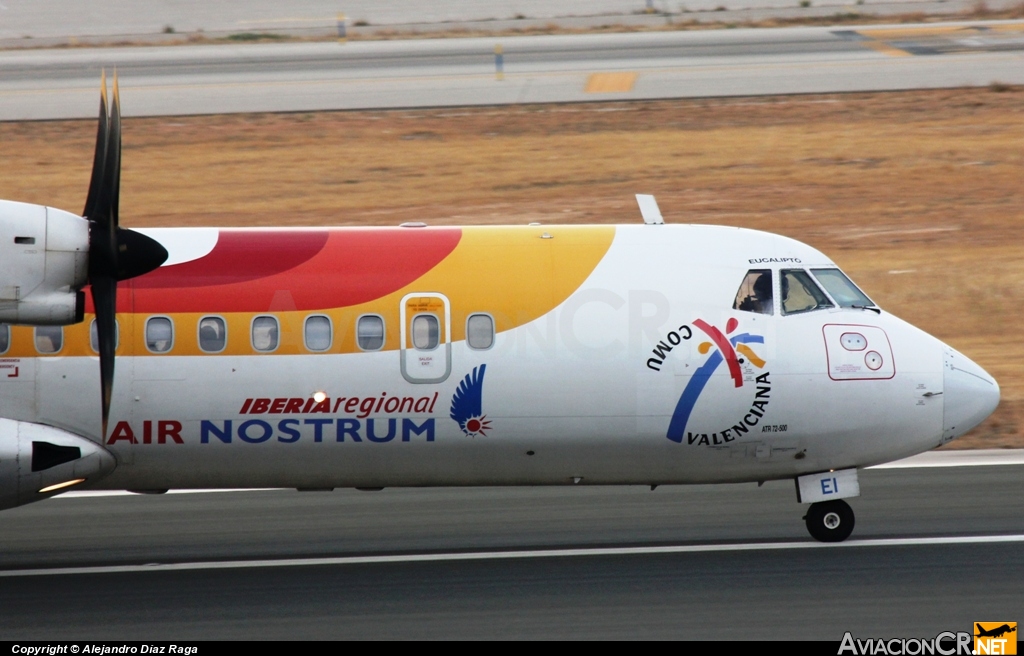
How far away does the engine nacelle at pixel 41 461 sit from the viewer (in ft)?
32.8

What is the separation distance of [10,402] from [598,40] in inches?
1105

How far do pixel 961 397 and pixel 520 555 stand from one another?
14.1ft

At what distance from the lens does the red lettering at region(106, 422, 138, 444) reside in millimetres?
10281

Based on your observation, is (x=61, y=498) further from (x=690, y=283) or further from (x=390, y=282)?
(x=690, y=283)

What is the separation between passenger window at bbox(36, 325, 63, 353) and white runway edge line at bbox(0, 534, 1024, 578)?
7.25ft

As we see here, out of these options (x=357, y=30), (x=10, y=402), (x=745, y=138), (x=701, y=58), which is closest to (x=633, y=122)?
(x=745, y=138)

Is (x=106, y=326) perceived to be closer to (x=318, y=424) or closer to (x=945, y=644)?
(x=318, y=424)

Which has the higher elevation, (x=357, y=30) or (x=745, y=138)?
(x=357, y=30)

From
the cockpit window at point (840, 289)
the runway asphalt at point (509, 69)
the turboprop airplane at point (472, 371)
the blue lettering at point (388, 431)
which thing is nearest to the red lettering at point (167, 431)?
the turboprop airplane at point (472, 371)

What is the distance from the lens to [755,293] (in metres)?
10.9

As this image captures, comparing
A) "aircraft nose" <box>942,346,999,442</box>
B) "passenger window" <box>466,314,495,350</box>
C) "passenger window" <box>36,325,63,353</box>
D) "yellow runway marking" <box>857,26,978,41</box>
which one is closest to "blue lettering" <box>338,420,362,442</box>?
"passenger window" <box>466,314,495,350</box>

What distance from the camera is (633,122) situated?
2811 centimetres

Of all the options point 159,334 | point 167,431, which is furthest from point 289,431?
point 159,334

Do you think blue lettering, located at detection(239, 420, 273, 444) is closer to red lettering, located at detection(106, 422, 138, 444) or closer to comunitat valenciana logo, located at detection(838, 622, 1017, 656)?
red lettering, located at detection(106, 422, 138, 444)
